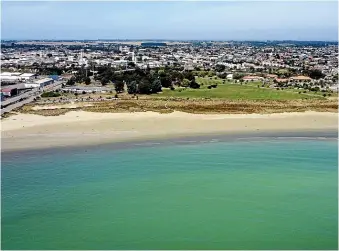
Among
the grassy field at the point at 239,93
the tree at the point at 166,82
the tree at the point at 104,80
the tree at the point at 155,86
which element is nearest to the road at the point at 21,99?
the tree at the point at 104,80

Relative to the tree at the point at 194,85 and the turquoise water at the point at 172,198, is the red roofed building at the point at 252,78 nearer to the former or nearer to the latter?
the tree at the point at 194,85

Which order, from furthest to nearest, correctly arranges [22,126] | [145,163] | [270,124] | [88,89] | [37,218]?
1. [88,89]
2. [270,124]
3. [22,126]
4. [145,163]
5. [37,218]

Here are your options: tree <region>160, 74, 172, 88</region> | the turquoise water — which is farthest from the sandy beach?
tree <region>160, 74, 172, 88</region>

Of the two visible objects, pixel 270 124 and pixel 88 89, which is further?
pixel 88 89

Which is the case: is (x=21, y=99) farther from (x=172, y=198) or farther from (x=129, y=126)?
(x=172, y=198)

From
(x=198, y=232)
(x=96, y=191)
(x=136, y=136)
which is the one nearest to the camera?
(x=198, y=232)

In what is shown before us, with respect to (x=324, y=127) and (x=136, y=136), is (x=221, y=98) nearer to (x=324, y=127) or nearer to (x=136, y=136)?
(x=324, y=127)

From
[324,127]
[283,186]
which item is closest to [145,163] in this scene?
[283,186]
